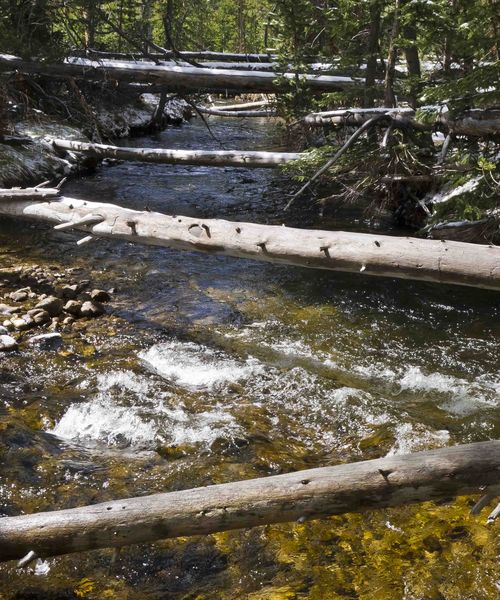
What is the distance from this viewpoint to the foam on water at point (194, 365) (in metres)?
5.71

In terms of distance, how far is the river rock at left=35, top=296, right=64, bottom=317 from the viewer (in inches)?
273

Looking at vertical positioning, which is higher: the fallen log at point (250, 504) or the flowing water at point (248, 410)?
the fallen log at point (250, 504)

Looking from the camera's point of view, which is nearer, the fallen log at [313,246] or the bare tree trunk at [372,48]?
the fallen log at [313,246]

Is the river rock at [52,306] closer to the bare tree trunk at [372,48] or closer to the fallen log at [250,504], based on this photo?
the fallen log at [250,504]

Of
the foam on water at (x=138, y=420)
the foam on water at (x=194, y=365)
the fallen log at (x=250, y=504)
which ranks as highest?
the fallen log at (x=250, y=504)

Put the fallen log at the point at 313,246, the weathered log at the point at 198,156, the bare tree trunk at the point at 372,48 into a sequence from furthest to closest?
the weathered log at the point at 198,156, the bare tree trunk at the point at 372,48, the fallen log at the point at 313,246

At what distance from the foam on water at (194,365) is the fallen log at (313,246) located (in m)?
1.07

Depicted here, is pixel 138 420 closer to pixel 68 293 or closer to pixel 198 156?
pixel 68 293

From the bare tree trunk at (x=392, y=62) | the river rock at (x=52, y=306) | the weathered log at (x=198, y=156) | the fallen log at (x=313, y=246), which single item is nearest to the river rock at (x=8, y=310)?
the river rock at (x=52, y=306)

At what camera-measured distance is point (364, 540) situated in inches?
148

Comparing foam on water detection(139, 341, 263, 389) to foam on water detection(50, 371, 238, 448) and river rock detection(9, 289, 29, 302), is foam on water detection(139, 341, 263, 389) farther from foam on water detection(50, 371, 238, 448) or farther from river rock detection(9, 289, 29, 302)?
river rock detection(9, 289, 29, 302)

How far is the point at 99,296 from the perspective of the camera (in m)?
7.42

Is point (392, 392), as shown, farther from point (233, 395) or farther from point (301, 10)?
point (301, 10)

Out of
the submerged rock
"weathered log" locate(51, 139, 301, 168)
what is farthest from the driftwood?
the submerged rock
